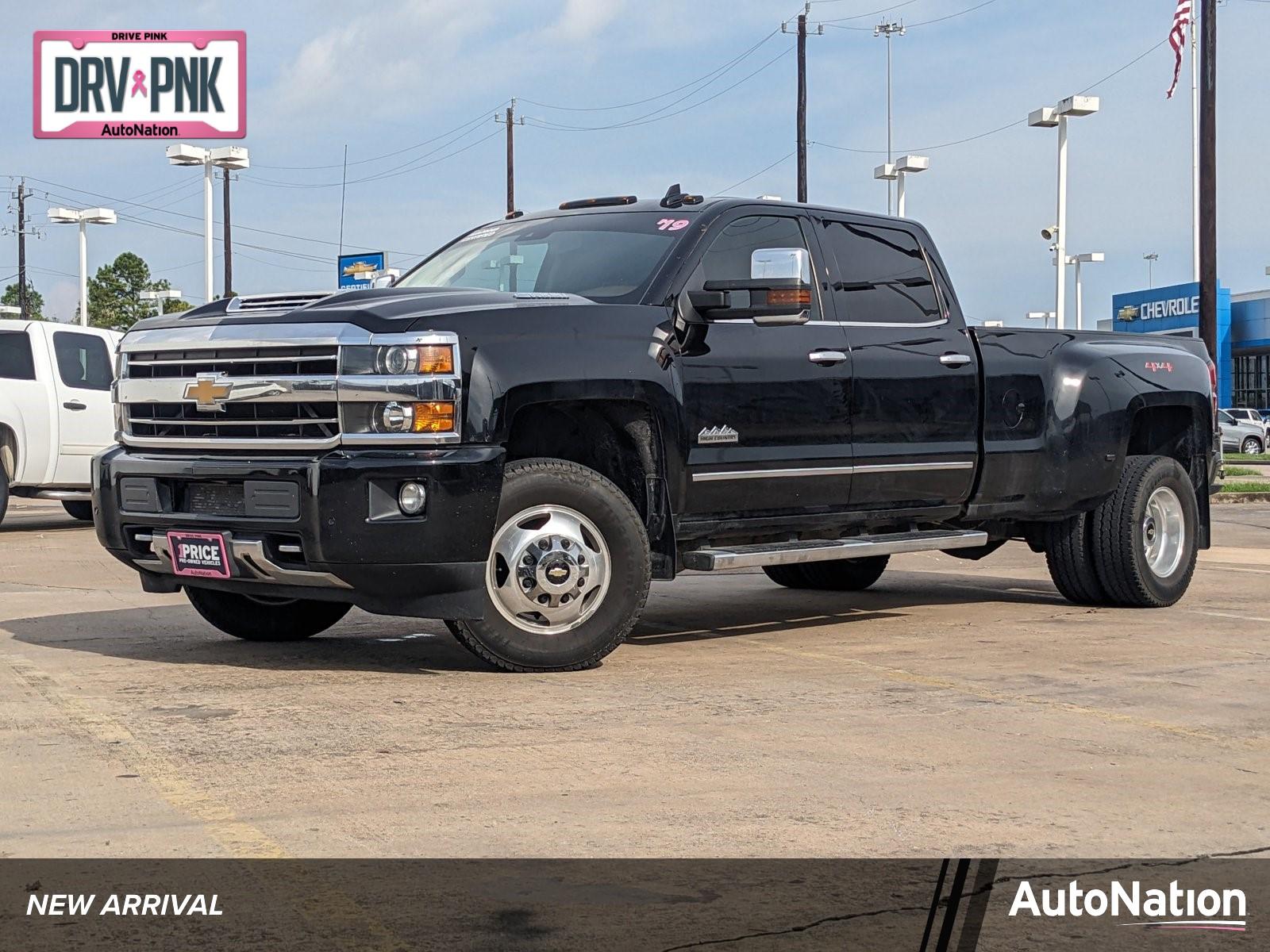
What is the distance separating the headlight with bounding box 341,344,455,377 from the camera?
6355 mm

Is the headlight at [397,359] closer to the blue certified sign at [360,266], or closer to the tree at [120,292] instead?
the blue certified sign at [360,266]

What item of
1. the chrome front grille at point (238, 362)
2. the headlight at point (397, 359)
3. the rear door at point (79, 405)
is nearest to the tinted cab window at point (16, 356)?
the rear door at point (79, 405)

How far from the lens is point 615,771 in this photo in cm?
500

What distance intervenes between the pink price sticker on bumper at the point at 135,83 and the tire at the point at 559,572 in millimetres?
25256

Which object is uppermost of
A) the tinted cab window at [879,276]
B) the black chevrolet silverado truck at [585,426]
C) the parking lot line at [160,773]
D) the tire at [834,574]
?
the tinted cab window at [879,276]

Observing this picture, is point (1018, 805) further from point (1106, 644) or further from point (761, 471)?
point (1106, 644)

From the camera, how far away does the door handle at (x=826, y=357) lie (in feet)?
25.3

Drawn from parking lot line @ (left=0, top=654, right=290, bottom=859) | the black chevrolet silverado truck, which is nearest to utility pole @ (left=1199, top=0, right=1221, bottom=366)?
the black chevrolet silverado truck

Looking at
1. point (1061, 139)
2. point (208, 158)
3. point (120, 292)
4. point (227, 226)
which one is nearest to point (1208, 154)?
point (1061, 139)

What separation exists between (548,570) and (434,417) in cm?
79

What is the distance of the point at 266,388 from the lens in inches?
257

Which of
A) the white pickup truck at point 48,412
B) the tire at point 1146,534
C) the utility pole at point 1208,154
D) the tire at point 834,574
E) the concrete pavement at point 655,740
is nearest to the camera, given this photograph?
the concrete pavement at point 655,740

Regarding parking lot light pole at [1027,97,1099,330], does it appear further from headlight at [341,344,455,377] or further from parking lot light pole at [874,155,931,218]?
headlight at [341,344,455,377]

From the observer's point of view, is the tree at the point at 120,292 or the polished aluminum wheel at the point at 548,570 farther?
the tree at the point at 120,292
